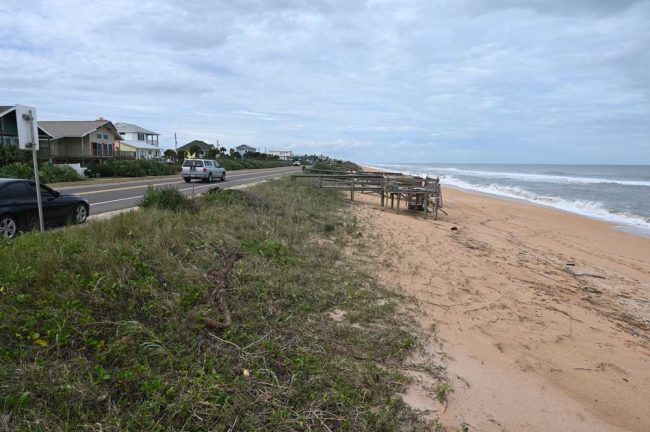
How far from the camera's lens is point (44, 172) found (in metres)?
24.3

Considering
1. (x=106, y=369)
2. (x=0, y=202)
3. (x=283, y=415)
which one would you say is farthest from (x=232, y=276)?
(x=0, y=202)

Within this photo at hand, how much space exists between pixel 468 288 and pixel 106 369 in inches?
244

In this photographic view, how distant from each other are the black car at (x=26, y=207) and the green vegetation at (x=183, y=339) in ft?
9.64

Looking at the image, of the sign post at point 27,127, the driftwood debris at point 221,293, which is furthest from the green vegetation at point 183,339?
the sign post at point 27,127

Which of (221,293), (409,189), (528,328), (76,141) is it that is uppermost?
(76,141)

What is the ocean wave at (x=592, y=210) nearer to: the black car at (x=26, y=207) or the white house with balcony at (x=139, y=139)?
the black car at (x=26, y=207)

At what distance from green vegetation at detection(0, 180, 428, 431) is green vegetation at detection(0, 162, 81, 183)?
18.0 metres

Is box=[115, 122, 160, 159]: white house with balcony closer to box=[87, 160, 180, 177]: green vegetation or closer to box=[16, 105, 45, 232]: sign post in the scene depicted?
box=[87, 160, 180, 177]: green vegetation

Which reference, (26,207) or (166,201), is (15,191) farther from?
(166,201)

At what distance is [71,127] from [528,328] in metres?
52.4

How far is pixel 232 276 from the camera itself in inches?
222

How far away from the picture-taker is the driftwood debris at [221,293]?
4328mm

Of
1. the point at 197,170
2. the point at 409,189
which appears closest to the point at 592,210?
the point at 409,189

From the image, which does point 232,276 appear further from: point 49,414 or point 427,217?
point 427,217
